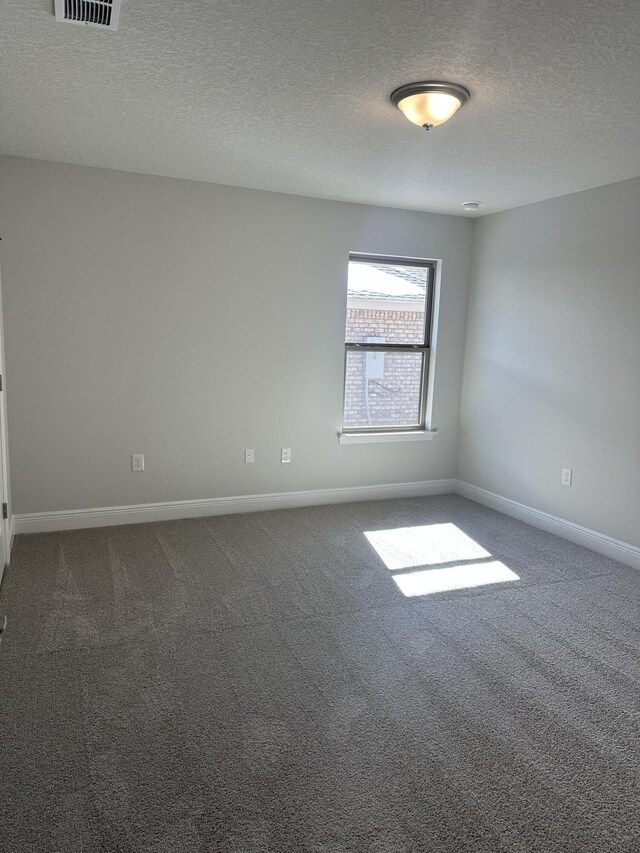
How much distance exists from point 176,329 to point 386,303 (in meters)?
1.73

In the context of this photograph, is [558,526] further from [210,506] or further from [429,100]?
[429,100]

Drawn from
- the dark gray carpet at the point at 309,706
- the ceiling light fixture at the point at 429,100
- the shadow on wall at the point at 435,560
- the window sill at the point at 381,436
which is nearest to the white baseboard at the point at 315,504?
the dark gray carpet at the point at 309,706

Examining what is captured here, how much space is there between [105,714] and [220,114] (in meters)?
2.56

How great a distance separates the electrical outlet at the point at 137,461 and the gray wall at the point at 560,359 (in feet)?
8.94

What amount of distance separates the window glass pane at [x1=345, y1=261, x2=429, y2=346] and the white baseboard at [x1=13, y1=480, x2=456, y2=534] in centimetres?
125

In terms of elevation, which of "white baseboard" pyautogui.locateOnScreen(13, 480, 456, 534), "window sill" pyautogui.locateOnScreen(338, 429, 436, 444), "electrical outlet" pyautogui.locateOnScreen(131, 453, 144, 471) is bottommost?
"white baseboard" pyautogui.locateOnScreen(13, 480, 456, 534)

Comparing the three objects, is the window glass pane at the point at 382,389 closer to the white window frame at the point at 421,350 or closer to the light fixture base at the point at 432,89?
the white window frame at the point at 421,350

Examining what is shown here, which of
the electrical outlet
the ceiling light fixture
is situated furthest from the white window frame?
the ceiling light fixture

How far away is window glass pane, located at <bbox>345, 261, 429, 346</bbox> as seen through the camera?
466 centimetres

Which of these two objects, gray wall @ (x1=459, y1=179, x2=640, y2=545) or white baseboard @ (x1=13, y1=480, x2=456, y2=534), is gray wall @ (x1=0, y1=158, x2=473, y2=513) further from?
gray wall @ (x1=459, y1=179, x2=640, y2=545)

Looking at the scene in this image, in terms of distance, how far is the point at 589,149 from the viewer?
2.98 m

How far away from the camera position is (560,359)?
4.09 m

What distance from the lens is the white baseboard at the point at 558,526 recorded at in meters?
3.67

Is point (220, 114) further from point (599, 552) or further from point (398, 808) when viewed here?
point (599, 552)
